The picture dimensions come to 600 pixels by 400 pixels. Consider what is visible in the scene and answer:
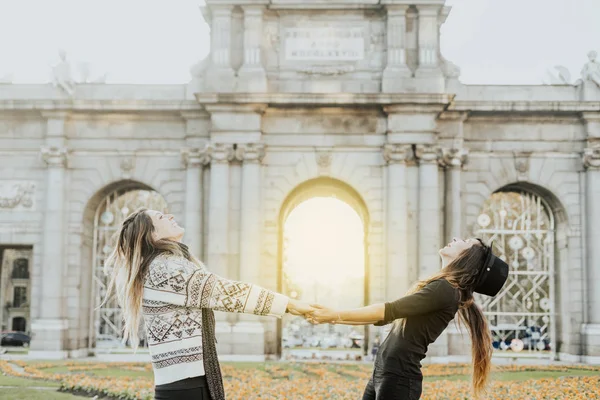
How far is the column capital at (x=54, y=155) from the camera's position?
79.9 ft

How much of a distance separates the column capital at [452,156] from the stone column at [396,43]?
2401mm

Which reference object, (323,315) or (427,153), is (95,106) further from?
(323,315)

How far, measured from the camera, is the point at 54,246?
956 inches

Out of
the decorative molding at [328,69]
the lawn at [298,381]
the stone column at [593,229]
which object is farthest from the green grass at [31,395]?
the stone column at [593,229]

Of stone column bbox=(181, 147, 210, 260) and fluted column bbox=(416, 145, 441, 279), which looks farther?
stone column bbox=(181, 147, 210, 260)

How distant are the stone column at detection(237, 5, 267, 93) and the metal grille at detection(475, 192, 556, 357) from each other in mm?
7524

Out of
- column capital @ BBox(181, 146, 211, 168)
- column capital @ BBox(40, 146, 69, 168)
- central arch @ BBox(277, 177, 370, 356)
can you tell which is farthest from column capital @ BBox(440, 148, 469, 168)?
column capital @ BBox(40, 146, 69, 168)

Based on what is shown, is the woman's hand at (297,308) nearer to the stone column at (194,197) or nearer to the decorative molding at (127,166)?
the stone column at (194,197)

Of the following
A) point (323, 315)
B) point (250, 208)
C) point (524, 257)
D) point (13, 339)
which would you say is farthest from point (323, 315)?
point (13, 339)

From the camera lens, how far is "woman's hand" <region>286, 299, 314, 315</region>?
608 centimetres

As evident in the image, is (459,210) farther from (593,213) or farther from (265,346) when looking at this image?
(265,346)

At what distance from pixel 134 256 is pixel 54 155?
1937 cm

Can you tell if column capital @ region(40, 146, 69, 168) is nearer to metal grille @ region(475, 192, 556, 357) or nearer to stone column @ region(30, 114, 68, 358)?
stone column @ region(30, 114, 68, 358)

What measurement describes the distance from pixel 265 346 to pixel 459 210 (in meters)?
6.64
